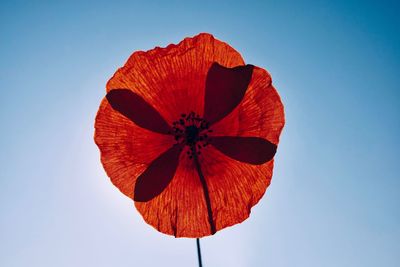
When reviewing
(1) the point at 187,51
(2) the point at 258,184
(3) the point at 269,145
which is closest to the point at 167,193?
(2) the point at 258,184

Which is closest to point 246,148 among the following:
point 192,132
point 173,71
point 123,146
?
point 192,132

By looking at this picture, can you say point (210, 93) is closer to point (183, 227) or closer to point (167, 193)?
point (167, 193)

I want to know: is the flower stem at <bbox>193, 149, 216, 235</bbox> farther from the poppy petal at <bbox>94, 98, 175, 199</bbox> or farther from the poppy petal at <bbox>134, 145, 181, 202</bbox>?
the poppy petal at <bbox>94, 98, 175, 199</bbox>

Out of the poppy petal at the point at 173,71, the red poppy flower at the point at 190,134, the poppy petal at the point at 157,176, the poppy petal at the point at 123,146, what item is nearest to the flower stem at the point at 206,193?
the red poppy flower at the point at 190,134

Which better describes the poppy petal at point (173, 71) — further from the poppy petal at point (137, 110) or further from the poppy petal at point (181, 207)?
the poppy petal at point (181, 207)

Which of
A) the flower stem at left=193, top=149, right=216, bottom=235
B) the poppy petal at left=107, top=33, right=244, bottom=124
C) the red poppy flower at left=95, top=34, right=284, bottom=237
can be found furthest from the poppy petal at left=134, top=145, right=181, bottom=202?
the poppy petal at left=107, top=33, right=244, bottom=124

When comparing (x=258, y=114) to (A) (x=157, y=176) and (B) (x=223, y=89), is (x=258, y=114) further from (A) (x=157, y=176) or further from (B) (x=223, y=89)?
(A) (x=157, y=176)
